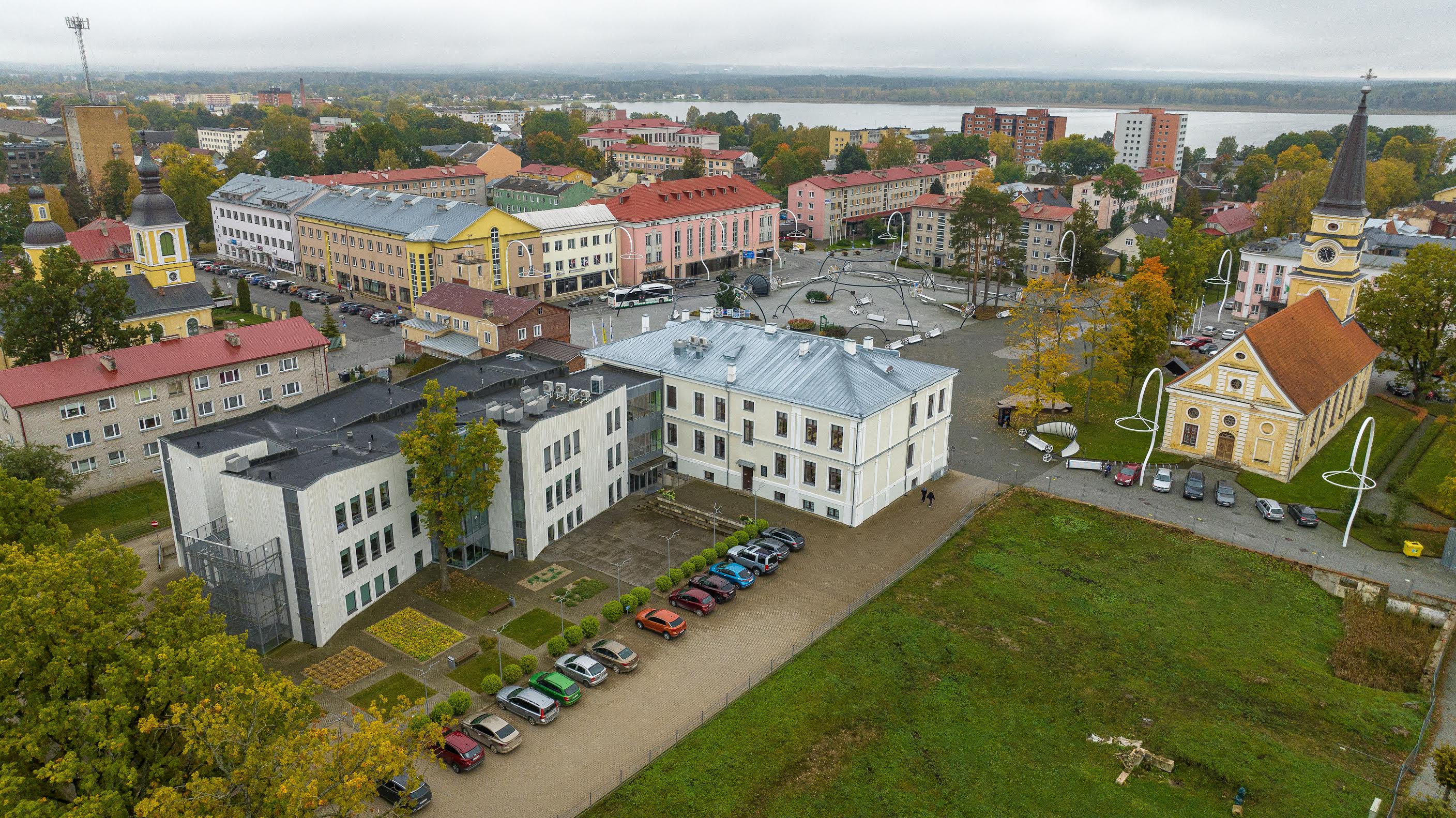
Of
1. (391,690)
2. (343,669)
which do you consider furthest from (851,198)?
(391,690)

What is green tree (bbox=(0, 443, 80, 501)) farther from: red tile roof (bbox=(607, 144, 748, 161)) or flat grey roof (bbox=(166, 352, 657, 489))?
red tile roof (bbox=(607, 144, 748, 161))

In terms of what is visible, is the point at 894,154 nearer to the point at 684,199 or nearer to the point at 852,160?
the point at 852,160

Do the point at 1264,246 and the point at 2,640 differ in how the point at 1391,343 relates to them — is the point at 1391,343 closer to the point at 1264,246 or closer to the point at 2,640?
the point at 1264,246

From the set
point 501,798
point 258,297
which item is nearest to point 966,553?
point 501,798

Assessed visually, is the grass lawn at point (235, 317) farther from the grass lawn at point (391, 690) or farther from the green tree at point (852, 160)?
the green tree at point (852, 160)

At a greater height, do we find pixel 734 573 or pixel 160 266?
pixel 160 266

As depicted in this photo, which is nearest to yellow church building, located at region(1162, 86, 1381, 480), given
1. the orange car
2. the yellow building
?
the orange car
